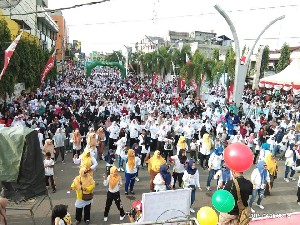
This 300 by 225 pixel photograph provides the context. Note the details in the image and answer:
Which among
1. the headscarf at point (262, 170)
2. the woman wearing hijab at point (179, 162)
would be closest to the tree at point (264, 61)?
the woman wearing hijab at point (179, 162)

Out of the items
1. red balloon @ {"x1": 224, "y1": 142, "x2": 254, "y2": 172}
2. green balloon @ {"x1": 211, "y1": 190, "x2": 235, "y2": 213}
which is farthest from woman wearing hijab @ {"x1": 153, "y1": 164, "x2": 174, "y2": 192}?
green balloon @ {"x1": 211, "y1": 190, "x2": 235, "y2": 213}

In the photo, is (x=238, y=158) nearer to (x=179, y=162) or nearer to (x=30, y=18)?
(x=179, y=162)

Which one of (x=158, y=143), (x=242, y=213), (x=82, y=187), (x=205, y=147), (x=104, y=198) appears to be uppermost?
(x=242, y=213)

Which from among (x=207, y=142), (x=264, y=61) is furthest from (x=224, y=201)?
(x=264, y=61)

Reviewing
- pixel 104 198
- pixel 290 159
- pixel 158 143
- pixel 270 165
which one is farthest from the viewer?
pixel 158 143

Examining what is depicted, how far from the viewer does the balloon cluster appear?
14.5ft

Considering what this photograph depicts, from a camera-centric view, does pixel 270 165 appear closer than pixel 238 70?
Yes

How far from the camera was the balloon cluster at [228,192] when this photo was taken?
4422 mm

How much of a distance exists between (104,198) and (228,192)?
535 cm

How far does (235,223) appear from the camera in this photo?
469cm

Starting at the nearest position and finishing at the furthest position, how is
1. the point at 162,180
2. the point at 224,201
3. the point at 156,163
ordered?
the point at 224,201 → the point at 162,180 → the point at 156,163

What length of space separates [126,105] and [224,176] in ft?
37.8

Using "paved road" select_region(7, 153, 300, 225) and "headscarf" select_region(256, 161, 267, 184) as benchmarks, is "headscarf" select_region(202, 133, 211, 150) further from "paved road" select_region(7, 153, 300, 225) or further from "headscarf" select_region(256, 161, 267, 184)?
"headscarf" select_region(256, 161, 267, 184)

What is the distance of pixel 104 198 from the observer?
30.0ft
